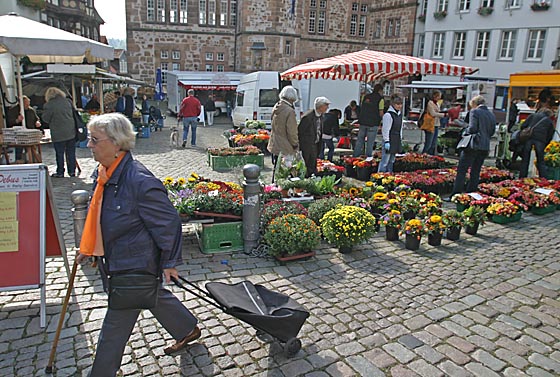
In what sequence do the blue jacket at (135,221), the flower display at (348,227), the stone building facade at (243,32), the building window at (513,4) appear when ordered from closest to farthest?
the blue jacket at (135,221)
the flower display at (348,227)
the building window at (513,4)
the stone building facade at (243,32)

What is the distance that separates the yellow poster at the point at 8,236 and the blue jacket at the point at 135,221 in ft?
5.61

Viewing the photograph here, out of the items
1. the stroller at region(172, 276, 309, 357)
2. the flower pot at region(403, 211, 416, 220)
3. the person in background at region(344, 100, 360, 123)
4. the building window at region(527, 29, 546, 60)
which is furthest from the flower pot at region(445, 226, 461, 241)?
the building window at region(527, 29, 546, 60)

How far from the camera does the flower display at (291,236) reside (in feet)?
16.8

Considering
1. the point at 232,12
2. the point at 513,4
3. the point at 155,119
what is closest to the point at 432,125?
the point at 155,119

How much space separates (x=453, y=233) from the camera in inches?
244

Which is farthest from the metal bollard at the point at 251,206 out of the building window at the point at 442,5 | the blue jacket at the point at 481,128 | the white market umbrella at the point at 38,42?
the building window at the point at 442,5

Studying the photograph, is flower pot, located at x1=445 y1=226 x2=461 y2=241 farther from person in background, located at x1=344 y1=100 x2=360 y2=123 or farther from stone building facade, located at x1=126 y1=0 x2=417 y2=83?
stone building facade, located at x1=126 y1=0 x2=417 y2=83

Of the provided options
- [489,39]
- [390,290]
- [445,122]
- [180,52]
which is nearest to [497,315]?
[390,290]

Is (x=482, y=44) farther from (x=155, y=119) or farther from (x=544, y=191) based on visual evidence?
(x=544, y=191)

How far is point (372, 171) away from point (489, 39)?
25475 millimetres

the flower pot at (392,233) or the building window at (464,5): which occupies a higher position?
the building window at (464,5)

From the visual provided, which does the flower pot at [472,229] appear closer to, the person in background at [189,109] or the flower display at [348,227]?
the flower display at [348,227]

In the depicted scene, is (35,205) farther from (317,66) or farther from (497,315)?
(317,66)

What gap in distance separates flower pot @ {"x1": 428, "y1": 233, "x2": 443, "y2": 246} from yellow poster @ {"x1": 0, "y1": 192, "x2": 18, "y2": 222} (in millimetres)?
4902
